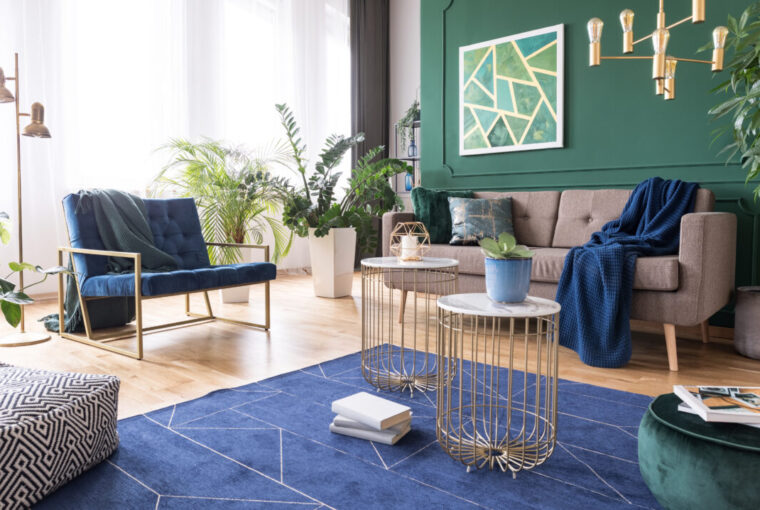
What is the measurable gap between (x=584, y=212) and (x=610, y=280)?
104cm

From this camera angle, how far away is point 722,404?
1.23m

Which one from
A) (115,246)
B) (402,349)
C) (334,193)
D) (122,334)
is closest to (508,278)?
(402,349)

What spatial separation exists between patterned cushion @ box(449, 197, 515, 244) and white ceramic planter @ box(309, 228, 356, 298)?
39.6 inches

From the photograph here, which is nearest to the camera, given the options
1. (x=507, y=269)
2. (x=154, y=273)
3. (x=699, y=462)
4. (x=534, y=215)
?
(x=699, y=462)

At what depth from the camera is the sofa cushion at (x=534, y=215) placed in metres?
3.62

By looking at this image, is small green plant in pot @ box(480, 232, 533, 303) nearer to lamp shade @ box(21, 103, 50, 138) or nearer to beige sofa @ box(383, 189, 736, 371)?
beige sofa @ box(383, 189, 736, 371)

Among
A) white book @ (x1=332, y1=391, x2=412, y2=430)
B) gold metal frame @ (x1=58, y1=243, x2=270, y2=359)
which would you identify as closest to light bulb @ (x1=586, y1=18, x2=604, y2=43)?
white book @ (x1=332, y1=391, x2=412, y2=430)

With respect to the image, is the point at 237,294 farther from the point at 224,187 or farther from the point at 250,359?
the point at 250,359

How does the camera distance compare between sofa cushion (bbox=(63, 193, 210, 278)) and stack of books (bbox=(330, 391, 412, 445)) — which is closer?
stack of books (bbox=(330, 391, 412, 445))

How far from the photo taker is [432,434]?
1722 mm

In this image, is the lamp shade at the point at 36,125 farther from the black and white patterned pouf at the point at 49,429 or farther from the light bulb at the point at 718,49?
the light bulb at the point at 718,49

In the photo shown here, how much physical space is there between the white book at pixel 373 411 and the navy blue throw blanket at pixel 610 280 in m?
1.19

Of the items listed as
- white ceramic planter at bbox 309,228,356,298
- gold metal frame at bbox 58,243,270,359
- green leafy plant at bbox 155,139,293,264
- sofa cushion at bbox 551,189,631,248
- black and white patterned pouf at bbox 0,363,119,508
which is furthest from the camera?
white ceramic planter at bbox 309,228,356,298

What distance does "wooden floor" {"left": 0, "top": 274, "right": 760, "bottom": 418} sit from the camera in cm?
223
